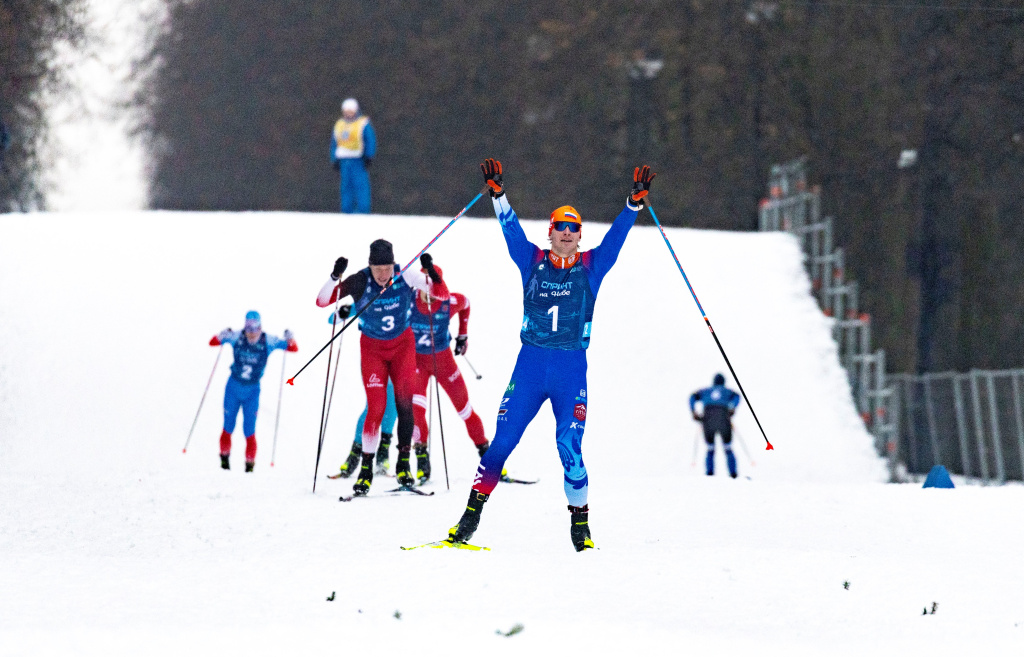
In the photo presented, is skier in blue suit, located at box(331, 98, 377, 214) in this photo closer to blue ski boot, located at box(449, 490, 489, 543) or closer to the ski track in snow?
the ski track in snow

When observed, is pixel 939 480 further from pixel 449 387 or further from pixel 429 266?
pixel 429 266

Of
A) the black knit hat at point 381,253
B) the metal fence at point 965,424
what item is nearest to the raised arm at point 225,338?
the black knit hat at point 381,253

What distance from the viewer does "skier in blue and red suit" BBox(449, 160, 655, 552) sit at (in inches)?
266

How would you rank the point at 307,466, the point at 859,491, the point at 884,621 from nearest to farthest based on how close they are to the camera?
the point at 884,621, the point at 859,491, the point at 307,466

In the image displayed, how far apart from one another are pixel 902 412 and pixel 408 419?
1287cm

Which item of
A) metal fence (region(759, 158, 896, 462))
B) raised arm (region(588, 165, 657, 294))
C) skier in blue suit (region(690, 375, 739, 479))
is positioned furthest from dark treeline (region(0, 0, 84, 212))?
raised arm (region(588, 165, 657, 294))

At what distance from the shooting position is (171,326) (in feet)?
49.6

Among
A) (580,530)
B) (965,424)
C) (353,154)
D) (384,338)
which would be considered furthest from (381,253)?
(965,424)

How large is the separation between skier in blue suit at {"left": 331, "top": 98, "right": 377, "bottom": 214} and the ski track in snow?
2.84 ft

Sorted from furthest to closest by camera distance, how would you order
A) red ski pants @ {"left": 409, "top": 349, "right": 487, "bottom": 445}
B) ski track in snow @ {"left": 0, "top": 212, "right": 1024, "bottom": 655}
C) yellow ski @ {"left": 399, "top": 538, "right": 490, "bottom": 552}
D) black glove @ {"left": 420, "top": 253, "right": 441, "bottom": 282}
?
red ski pants @ {"left": 409, "top": 349, "right": 487, "bottom": 445}, black glove @ {"left": 420, "top": 253, "right": 441, "bottom": 282}, yellow ski @ {"left": 399, "top": 538, "right": 490, "bottom": 552}, ski track in snow @ {"left": 0, "top": 212, "right": 1024, "bottom": 655}

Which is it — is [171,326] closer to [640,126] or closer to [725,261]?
[725,261]

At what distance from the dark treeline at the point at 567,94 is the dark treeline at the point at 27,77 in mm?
1940

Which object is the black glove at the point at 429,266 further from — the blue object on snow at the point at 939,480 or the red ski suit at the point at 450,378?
the blue object on snow at the point at 939,480

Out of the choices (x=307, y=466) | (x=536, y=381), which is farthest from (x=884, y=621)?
(x=307, y=466)
